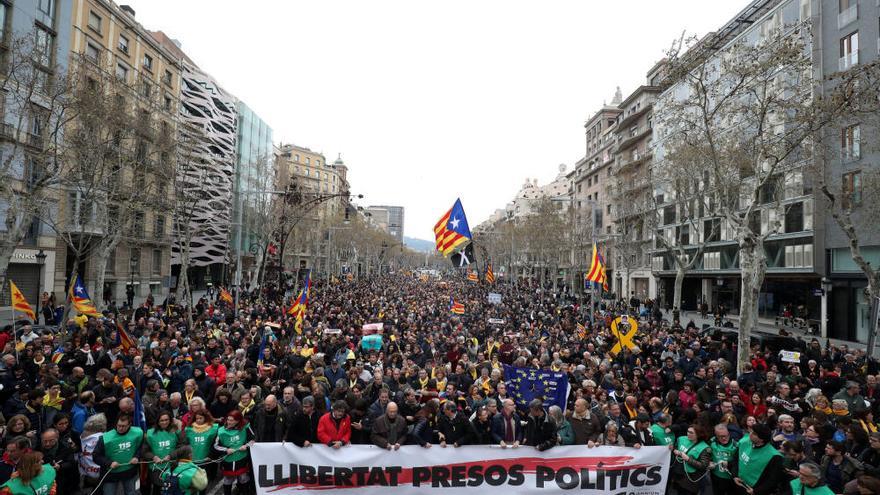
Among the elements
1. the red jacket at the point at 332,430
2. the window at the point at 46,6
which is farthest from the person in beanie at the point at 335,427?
the window at the point at 46,6

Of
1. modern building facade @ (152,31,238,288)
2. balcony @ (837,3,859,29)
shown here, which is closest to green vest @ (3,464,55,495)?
balcony @ (837,3,859,29)

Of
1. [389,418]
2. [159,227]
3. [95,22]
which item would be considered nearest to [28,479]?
[389,418]

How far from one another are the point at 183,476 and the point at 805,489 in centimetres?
692

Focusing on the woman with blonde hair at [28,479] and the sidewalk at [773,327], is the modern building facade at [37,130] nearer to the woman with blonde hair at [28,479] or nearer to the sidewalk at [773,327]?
the woman with blonde hair at [28,479]

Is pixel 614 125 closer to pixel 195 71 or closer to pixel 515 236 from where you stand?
pixel 515 236

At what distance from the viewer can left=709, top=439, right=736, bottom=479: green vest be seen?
6.35 metres

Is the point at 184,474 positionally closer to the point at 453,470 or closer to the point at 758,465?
the point at 453,470

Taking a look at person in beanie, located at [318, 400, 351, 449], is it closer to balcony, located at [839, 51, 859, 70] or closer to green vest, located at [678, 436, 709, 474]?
green vest, located at [678, 436, 709, 474]

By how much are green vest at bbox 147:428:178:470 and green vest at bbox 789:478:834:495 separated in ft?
23.8

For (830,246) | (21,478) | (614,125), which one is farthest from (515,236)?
(21,478)

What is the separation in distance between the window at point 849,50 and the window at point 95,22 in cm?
4496

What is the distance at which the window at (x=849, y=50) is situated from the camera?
83.3 feet

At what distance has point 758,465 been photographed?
5.98m

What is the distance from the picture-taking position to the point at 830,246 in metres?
27.8
